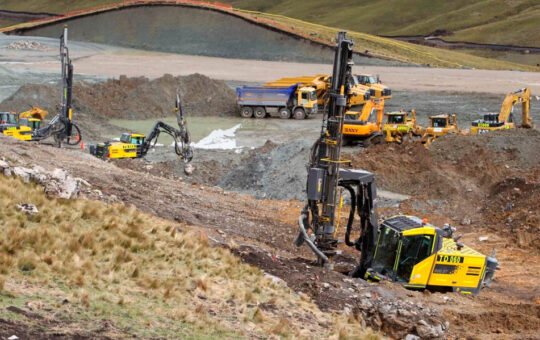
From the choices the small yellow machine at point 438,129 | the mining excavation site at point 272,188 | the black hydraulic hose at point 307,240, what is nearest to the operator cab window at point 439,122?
the small yellow machine at point 438,129

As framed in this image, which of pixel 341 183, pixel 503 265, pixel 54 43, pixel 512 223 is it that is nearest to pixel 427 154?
pixel 512 223

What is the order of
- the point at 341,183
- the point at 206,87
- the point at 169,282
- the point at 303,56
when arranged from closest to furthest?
the point at 169,282, the point at 341,183, the point at 206,87, the point at 303,56

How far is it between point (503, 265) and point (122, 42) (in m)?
69.1

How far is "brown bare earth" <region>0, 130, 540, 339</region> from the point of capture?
48.9 feet

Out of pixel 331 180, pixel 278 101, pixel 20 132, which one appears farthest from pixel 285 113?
pixel 331 180

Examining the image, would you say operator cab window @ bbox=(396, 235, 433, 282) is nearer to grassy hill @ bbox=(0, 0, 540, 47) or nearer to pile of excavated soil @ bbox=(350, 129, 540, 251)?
pile of excavated soil @ bbox=(350, 129, 540, 251)

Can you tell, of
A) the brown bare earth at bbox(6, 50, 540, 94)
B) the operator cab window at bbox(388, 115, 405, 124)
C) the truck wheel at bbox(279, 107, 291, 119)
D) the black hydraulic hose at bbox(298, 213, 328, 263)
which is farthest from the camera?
the brown bare earth at bbox(6, 50, 540, 94)

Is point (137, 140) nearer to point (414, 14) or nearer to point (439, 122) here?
point (439, 122)

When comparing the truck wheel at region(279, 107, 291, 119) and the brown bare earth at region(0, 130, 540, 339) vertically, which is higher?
the truck wheel at region(279, 107, 291, 119)

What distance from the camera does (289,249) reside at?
2014 centimetres

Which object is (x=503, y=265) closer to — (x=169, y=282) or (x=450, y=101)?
(x=169, y=282)

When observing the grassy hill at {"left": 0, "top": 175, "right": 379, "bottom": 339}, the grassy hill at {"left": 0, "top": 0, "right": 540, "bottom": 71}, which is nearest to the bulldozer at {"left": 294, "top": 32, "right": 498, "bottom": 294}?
the grassy hill at {"left": 0, "top": 175, "right": 379, "bottom": 339}

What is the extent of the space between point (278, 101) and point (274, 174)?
18.6m

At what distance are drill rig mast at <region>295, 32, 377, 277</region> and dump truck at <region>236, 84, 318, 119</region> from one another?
102 feet
